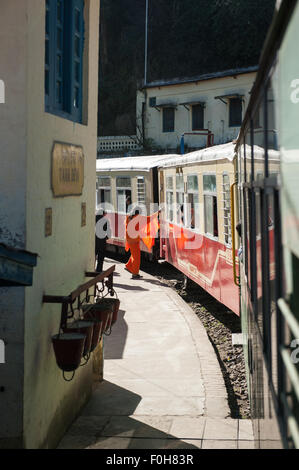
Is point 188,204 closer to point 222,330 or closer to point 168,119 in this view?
point 222,330

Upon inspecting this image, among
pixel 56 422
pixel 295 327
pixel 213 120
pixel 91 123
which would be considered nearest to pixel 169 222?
pixel 91 123

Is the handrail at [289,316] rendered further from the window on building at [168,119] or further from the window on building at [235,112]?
the window on building at [168,119]

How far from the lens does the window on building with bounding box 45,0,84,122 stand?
6.39m

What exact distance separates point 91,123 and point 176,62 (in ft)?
128

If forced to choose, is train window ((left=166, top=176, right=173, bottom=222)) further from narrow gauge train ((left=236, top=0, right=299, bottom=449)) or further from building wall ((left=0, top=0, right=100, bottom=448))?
narrow gauge train ((left=236, top=0, right=299, bottom=449))

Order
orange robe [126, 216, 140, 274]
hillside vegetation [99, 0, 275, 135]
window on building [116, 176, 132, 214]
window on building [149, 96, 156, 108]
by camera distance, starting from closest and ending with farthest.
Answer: orange robe [126, 216, 140, 274] → window on building [116, 176, 132, 214] → window on building [149, 96, 156, 108] → hillside vegetation [99, 0, 275, 135]

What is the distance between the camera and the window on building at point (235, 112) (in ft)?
121

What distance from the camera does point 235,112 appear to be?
37.1m

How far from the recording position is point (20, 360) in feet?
17.6

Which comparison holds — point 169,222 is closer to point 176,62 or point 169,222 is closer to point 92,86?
point 92,86

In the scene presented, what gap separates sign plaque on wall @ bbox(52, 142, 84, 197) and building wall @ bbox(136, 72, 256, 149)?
29.6m

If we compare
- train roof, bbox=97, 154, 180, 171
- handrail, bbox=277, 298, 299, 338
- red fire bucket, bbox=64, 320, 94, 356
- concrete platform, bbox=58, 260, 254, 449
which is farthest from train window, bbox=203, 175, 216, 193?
handrail, bbox=277, 298, 299, 338

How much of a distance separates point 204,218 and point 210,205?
26.0 inches

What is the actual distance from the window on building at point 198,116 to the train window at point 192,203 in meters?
25.1
